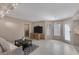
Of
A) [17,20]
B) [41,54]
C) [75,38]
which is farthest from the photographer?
[17,20]

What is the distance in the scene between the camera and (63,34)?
5.68ft

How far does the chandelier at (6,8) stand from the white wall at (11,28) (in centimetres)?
8

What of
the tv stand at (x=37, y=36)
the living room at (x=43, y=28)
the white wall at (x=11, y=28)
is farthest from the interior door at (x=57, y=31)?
the white wall at (x=11, y=28)

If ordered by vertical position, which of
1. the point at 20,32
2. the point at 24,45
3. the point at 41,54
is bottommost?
the point at 41,54

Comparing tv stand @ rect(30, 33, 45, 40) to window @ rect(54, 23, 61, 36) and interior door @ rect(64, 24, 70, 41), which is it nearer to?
window @ rect(54, 23, 61, 36)

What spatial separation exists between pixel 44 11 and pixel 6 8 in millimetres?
617

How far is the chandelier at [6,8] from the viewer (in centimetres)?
152

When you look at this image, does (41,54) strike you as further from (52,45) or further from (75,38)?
(75,38)

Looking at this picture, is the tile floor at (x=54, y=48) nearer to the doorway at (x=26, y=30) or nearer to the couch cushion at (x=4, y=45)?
the doorway at (x=26, y=30)

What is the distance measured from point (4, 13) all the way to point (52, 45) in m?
0.96

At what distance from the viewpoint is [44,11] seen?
1.64 meters

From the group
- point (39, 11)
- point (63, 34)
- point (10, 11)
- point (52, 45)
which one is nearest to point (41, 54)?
point (52, 45)

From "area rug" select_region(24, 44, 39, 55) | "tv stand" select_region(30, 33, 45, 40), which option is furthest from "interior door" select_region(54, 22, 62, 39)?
"area rug" select_region(24, 44, 39, 55)

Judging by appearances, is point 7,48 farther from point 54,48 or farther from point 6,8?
point 54,48
